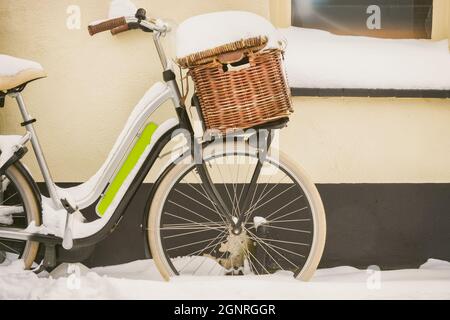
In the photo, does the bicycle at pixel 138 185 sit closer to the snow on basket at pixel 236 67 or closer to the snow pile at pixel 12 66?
the snow pile at pixel 12 66

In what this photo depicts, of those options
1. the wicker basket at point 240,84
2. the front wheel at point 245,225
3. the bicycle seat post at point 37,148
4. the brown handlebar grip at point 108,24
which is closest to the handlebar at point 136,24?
the brown handlebar grip at point 108,24

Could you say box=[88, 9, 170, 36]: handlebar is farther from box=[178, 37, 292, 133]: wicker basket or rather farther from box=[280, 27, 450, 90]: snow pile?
box=[280, 27, 450, 90]: snow pile

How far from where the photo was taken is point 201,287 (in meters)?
3.22

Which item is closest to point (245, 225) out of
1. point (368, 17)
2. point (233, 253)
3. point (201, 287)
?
point (233, 253)

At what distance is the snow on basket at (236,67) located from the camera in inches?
106

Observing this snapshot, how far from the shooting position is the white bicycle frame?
2.96 meters

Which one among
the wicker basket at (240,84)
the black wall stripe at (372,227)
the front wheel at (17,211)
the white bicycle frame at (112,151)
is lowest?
the black wall stripe at (372,227)

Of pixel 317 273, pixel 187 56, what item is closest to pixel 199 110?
pixel 187 56

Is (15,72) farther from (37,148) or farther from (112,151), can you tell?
(112,151)

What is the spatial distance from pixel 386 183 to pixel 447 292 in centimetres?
80

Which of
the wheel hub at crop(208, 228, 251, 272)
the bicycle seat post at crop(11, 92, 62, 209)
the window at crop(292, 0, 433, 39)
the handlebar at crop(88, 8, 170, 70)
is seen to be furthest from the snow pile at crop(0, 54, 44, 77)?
the window at crop(292, 0, 433, 39)

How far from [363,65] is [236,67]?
3.96ft

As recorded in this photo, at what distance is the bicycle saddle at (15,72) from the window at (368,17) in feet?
5.77

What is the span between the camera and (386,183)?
12.3 ft
